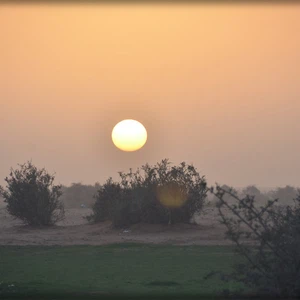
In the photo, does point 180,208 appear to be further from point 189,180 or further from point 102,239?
point 102,239

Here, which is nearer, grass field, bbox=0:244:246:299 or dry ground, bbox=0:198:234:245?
grass field, bbox=0:244:246:299

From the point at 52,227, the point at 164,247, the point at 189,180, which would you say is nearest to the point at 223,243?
the point at 164,247

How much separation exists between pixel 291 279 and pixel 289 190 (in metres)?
77.9

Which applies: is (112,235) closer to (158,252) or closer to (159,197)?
(159,197)

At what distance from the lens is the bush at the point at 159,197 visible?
3575 cm

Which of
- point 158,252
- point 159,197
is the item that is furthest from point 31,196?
point 158,252

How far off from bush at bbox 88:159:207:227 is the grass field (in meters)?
7.37

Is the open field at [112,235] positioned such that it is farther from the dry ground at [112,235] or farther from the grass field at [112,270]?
the grass field at [112,270]

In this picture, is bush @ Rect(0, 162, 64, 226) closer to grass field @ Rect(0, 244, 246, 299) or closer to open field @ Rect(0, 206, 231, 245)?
open field @ Rect(0, 206, 231, 245)

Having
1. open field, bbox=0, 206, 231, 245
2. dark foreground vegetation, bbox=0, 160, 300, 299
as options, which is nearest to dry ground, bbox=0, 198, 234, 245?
open field, bbox=0, 206, 231, 245

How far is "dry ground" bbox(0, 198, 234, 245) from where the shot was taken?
30.5 meters

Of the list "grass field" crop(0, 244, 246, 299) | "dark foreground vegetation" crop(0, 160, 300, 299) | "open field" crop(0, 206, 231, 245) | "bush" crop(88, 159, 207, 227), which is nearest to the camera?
"dark foreground vegetation" crop(0, 160, 300, 299)

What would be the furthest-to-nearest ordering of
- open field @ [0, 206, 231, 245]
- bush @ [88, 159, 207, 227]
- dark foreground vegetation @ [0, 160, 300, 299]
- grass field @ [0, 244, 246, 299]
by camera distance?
bush @ [88, 159, 207, 227] < open field @ [0, 206, 231, 245] < grass field @ [0, 244, 246, 299] < dark foreground vegetation @ [0, 160, 300, 299]

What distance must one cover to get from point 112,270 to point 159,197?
1572cm
